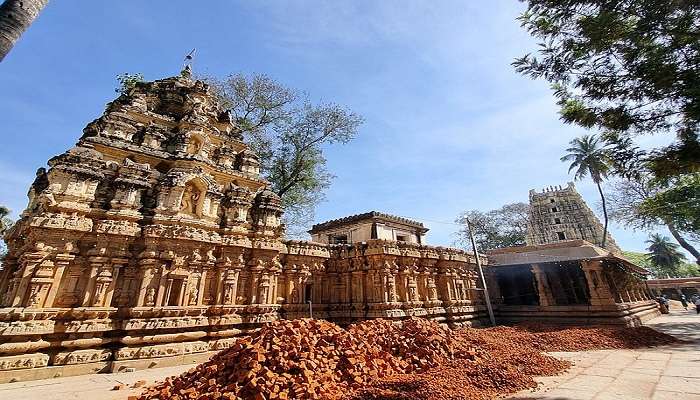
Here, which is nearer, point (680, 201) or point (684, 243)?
point (680, 201)

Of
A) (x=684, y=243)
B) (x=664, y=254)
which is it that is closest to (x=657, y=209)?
(x=684, y=243)

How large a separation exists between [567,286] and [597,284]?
334 centimetres

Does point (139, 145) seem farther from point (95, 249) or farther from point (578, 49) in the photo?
point (578, 49)

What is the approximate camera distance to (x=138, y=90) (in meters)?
14.3

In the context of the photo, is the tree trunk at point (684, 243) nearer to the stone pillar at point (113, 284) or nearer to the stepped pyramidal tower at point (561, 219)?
the stepped pyramidal tower at point (561, 219)

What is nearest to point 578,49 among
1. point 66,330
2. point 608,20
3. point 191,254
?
point 608,20

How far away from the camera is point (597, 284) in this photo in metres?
16.6

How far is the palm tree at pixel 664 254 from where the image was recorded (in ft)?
165

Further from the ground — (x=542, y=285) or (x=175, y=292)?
(x=542, y=285)

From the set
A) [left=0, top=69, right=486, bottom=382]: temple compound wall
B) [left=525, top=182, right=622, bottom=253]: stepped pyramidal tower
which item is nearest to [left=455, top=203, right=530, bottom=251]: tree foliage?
[left=525, top=182, right=622, bottom=253]: stepped pyramidal tower

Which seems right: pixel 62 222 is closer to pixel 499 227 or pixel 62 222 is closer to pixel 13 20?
pixel 13 20

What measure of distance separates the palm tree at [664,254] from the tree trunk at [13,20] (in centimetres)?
7367

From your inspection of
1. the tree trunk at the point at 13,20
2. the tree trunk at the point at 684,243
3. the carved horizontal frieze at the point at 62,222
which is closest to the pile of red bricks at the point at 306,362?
the tree trunk at the point at 13,20

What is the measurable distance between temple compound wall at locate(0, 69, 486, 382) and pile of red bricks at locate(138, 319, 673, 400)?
4056 millimetres
